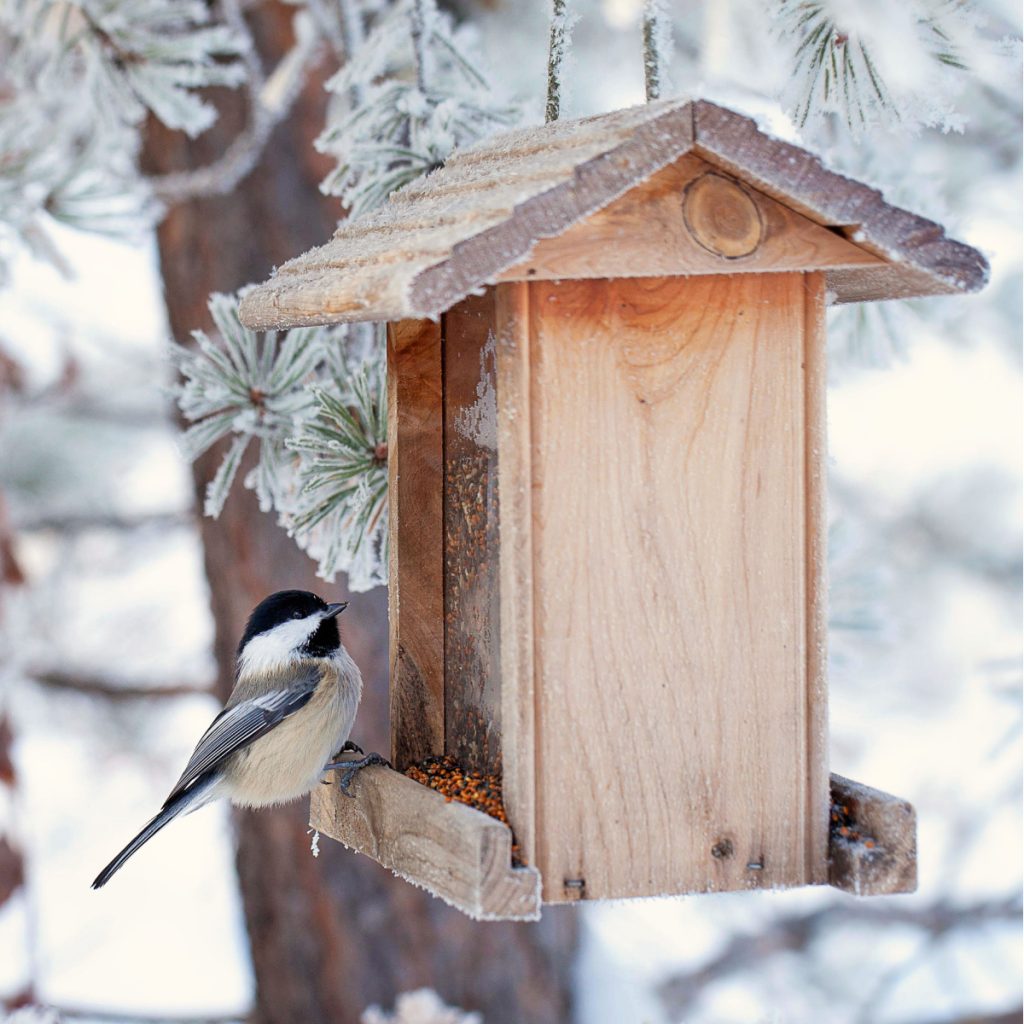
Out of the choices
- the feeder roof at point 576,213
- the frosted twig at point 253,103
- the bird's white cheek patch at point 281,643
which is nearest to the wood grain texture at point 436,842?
the bird's white cheek patch at point 281,643

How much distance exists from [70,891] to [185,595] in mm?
1411

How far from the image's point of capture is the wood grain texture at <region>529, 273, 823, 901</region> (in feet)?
4.76

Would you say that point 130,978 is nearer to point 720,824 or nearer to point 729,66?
point 729,66

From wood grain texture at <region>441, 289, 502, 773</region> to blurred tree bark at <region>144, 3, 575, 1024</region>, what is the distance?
1.82 metres

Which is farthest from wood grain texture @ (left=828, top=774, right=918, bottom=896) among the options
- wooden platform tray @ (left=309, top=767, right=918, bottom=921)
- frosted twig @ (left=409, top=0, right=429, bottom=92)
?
frosted twig @ (left=409, top=0, right=429, bottom=92)

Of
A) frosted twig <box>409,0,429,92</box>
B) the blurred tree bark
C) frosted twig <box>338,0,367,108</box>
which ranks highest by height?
frosted twig <box>338,0,367,108</box>

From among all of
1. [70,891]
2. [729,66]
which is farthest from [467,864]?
[70,891]

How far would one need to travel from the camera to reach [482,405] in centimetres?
165

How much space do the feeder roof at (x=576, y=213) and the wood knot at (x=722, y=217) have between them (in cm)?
2

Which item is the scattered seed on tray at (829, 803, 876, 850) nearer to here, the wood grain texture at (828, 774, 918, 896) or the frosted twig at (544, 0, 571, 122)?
the wood grain texture at (828, 774, 918, 896)

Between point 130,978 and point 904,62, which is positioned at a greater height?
point 904,62

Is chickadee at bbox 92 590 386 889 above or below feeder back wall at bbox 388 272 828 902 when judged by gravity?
below

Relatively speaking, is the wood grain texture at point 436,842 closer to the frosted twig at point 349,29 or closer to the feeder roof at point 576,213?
the feeder roof at point 576,213

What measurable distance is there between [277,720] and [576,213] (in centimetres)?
105
